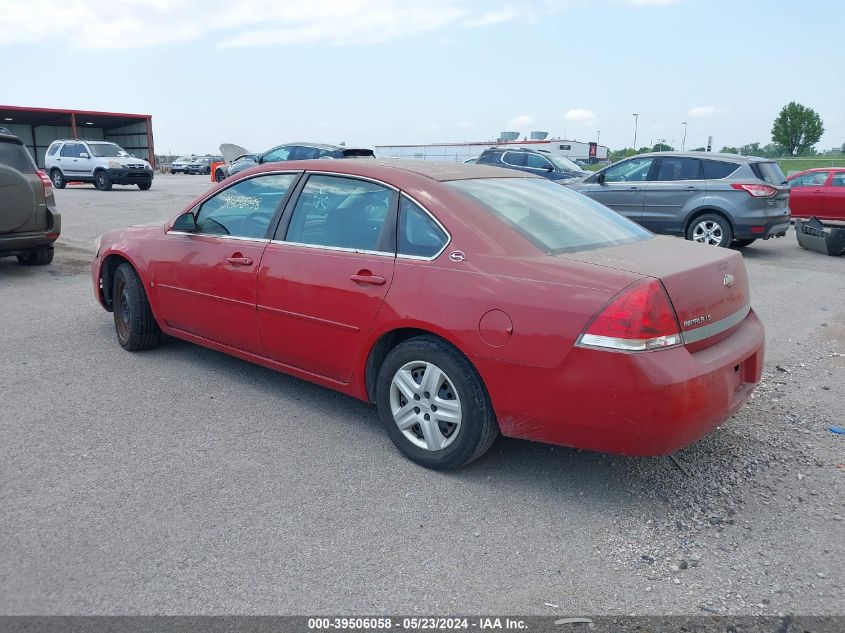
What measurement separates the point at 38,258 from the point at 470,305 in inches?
319

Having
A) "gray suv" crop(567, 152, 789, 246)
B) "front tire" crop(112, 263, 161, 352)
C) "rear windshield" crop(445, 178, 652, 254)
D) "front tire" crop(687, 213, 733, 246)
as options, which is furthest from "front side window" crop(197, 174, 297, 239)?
"gray suv" crop(567, 152, 789, 246)

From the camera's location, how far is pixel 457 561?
2928mm

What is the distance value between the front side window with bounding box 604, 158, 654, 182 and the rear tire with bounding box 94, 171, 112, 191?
19226mm

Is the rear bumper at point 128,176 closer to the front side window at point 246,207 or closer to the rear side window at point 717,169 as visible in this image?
the rear side window at point 717,169

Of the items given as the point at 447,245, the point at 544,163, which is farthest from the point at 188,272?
the point at 544,163

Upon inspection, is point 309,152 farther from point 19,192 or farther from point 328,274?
point 328,274

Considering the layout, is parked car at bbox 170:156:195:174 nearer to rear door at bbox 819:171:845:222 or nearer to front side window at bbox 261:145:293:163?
front side window at bbox 261:145:293:163

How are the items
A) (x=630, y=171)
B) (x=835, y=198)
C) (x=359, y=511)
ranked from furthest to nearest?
1. (x=835, y=198)
2. (x=630, y=171)
3. (x=359, y=511)

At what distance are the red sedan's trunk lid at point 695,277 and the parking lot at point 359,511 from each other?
0.83 meters

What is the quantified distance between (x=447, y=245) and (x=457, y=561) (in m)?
1.53

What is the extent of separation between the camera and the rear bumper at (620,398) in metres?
3.04

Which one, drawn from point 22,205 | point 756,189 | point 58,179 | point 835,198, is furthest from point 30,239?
point 58,179

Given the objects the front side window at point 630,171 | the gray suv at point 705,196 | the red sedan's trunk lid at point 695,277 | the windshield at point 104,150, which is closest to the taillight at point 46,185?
the red sedan's trunk lid at point 695,277

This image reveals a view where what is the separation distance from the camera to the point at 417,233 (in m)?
3.77
